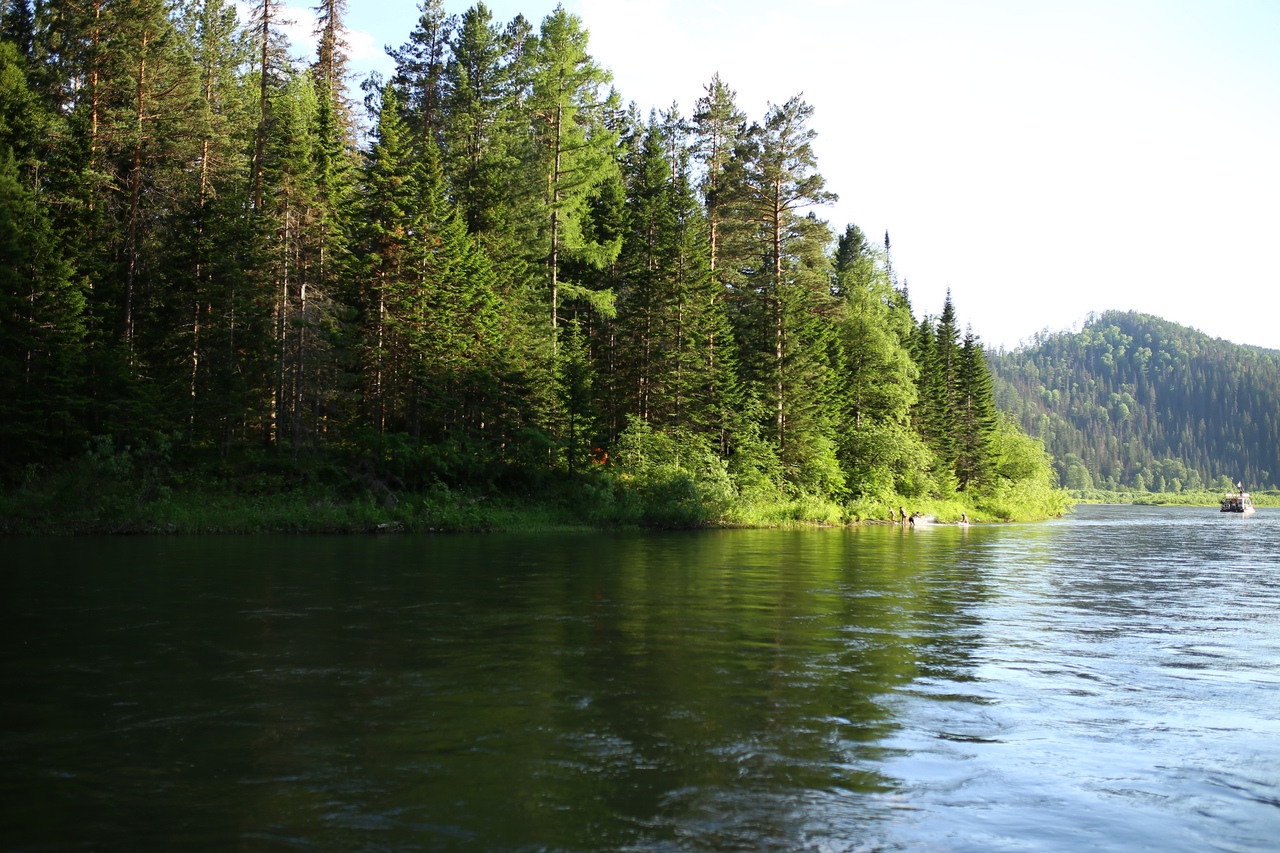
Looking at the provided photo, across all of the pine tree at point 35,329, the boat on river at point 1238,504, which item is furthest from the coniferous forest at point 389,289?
the boat on river at point 1238,504

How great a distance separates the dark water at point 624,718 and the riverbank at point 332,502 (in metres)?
13.7

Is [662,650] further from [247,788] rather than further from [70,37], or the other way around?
[70,37]

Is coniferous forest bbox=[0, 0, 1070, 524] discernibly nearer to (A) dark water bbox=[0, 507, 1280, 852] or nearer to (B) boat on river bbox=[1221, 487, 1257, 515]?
(A) dark water bbox=[0, 507, 1280, 852]

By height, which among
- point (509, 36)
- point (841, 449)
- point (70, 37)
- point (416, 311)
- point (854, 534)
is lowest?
point (854, 534)

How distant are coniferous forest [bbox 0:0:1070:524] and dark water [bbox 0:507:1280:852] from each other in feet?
63.5

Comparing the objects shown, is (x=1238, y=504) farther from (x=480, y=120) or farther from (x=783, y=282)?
(x=480, y=120)

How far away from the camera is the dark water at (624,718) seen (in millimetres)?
5852

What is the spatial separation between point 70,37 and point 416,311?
718 inches

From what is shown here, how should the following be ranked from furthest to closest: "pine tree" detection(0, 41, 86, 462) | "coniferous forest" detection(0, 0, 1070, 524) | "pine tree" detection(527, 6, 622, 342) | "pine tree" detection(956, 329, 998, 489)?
"pine tree" detection(956, 329, 998, 489) → "pine tree" detection(527, 6, 622, 342) → "coniferous forest" detection(0, 0, 1070, 524) → "pine tree" detection(0, 41, 86, 462)

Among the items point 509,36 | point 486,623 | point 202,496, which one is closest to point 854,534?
point 202,496

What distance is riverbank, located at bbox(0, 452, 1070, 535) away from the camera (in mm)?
30875

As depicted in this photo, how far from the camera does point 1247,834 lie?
5.90m

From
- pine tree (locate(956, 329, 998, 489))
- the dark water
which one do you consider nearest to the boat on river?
pine tree (locate(956, 329, 998, 489))

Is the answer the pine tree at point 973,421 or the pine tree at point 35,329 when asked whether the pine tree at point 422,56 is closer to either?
the pine tree at point 35,329
